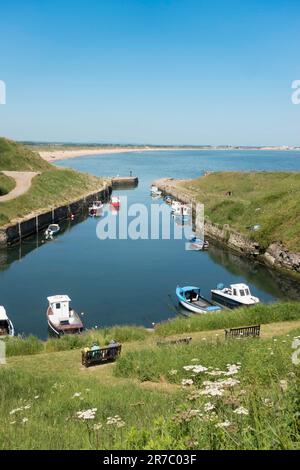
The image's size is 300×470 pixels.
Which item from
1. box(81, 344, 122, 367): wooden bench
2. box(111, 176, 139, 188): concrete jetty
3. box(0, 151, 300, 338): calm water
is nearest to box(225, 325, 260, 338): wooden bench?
box(81, 344, 122, 367): wooden bench

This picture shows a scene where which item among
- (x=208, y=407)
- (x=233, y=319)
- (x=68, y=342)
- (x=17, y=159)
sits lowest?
(x=68, y=342)

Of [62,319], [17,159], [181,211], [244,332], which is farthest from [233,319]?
[17,159]

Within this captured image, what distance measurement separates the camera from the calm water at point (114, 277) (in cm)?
3212

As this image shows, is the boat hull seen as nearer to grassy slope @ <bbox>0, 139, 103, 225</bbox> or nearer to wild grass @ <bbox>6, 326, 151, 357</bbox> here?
wild grass @ <bbox>6, 326, 151, 357</bbox>

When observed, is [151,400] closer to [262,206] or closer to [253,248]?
[253,248]

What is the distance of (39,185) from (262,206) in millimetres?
36353

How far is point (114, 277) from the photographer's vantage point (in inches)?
1596

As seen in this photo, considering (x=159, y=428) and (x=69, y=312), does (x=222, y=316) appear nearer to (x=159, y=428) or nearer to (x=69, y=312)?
(x=69, y=312)

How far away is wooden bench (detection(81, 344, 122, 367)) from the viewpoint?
18062 mm

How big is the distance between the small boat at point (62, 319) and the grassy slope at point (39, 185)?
26.0 m

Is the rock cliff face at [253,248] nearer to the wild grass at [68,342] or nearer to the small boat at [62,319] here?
the small boat at [62,319]

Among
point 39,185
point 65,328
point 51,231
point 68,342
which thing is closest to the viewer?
point 68,342

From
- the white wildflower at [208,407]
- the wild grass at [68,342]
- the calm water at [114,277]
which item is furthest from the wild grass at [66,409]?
the calm water at [114,277]

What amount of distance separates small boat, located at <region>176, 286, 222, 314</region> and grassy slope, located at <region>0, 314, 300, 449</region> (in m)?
8.71
